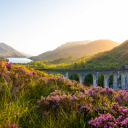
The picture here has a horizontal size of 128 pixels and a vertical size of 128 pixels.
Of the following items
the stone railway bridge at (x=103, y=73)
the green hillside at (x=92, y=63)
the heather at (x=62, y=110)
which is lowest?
the stone railway bridge at (x=103, y=73)

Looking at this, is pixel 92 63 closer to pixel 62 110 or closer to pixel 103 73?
pixel 103 73

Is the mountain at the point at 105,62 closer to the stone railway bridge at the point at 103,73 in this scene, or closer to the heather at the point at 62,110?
the stone railway bridge at the point at 103,73

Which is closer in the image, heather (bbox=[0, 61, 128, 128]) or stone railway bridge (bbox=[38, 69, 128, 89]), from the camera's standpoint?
heather (bbox=[0, 61, 128, 128])

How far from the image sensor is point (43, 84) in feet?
17.7

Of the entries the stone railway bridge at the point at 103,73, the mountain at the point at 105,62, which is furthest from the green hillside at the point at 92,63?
the stone railway bridge at the point at 103,73

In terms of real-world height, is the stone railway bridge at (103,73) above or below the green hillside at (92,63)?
below

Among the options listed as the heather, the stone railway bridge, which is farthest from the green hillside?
the heather

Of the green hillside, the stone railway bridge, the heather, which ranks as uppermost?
the green hillside

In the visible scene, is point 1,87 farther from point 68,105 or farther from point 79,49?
point 79,49

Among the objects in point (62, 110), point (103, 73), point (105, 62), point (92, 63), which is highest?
point (105, 62)

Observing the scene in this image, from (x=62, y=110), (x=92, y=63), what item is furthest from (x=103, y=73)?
(x=62, y=110)

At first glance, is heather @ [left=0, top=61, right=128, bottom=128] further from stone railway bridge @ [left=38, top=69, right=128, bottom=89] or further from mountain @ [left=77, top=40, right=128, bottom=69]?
mountain @ [left=77, top=40, right=128, bottom=69]

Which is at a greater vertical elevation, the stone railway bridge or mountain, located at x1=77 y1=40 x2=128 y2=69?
mountain, located at x1=77 y1=40 x2=128 y2=69

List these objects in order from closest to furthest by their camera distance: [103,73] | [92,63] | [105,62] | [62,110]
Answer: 1. [62,110]
2. [103,73]
3. [92,63]
4. [105,62]
